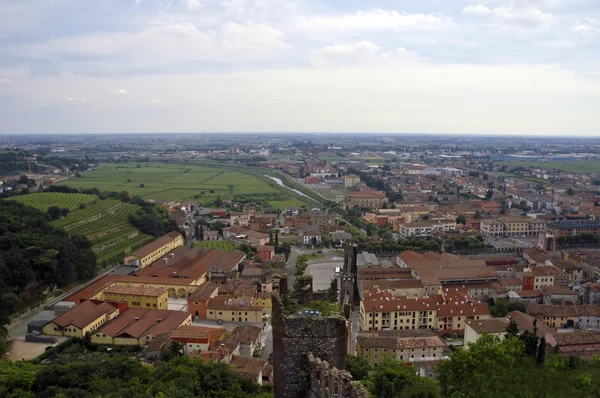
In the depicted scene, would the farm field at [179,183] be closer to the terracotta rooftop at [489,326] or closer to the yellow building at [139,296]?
the yellow building at [139,296]

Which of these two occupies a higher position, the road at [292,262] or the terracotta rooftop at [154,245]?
the terracotta rooftop at [154,245]

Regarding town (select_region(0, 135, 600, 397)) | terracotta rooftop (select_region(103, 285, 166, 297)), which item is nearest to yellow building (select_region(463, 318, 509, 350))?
town (select_region(0, 135, 600, 397))

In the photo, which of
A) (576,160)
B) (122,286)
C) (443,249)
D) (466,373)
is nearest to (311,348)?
(466,373)

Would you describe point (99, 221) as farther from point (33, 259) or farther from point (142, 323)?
point (142, 323)

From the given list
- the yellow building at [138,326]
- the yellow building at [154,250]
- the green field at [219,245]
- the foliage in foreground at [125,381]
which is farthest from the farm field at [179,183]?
the foliage in foreground at [125,381]

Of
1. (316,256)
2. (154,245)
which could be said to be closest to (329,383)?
(316,256)

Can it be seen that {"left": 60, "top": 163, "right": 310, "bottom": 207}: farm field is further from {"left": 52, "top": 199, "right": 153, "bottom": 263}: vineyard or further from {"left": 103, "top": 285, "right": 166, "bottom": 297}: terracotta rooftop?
{"left": 103, "top": 285, "right": 166, "bottom": 297}: terracotta rooftop
